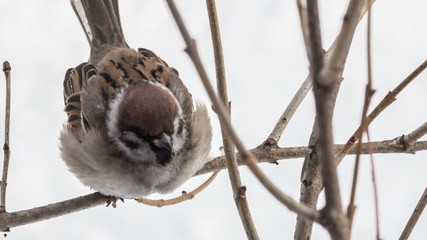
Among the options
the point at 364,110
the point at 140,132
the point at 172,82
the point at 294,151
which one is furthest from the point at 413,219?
the point at 172,82

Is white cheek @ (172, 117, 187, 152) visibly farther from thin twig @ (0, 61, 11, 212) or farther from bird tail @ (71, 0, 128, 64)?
bird tail @ (71, 0, 128, 64)

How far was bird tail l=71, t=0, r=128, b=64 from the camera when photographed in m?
4.06

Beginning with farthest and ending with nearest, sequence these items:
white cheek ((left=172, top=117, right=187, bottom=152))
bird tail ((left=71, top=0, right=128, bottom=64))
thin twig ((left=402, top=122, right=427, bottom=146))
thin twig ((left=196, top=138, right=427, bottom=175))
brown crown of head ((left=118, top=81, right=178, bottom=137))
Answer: bird tail ((left=71, top=0, right=128, bottom=64)) → white cheek ((left=172, top=117, right=187, bottom=152)) → brown crown of head ((left=118, top=81, right=178, bottom=137)) → thin twig ((left=196, top=138, right=427, bottom=175)) → thin twig ((left=402, top=122, right=427, bottom=146))

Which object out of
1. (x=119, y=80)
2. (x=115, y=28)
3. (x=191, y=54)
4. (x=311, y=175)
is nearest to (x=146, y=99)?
(x=119, y=80)

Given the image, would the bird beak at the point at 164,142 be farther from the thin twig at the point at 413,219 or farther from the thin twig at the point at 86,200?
the thin twig at the point at 413,219

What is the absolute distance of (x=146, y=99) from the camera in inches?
120

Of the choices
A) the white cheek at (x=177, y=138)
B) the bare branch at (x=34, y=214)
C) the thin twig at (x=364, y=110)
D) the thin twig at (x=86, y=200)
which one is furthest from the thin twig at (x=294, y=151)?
the thin twig at (x=364, y=110)

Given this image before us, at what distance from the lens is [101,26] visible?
4.08 metres

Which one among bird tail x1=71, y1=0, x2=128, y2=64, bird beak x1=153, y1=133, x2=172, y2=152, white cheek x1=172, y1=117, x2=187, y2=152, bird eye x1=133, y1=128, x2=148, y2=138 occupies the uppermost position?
bird tail x1=71, y1=0, x2=128, y2=64

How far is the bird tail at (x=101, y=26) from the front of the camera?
160 inches

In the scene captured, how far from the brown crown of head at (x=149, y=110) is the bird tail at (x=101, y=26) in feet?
3.26

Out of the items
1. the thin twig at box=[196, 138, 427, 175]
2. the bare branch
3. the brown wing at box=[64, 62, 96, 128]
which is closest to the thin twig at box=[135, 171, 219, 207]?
the thin twig at box=[196, 138, 427, 175]

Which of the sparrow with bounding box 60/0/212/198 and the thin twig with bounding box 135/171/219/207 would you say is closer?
the sparrow with bounding box 60/0/212/198

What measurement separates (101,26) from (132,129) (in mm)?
1238
